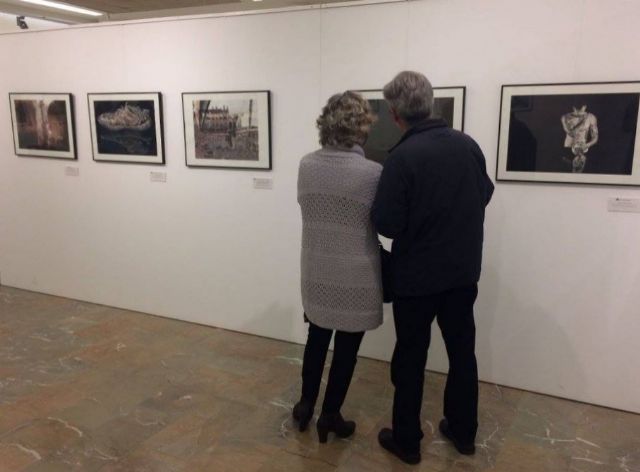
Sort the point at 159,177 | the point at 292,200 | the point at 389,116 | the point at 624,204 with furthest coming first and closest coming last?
1. the point at 159,177
2. the point at 292,200
3. the point at 389,116
4. the point at 624,204

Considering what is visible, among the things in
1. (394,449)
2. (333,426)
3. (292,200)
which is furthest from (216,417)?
(292,200)

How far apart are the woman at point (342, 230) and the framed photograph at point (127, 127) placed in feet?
7.04

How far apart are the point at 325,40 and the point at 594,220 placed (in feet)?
6.44

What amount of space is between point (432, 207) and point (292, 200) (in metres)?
1.70

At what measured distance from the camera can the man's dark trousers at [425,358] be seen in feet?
7.73

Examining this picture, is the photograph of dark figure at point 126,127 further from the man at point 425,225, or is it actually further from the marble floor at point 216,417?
the man at point 425,225

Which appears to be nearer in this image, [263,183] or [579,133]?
[579,133]

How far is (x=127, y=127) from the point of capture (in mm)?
4207

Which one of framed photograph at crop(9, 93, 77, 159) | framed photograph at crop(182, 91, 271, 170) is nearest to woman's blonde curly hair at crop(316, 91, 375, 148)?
framed photograph at crop(182, 91, 271, 170)

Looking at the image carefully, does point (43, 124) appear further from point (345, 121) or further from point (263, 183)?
point (345, 121)

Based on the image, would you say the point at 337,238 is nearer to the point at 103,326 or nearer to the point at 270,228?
the point at 270,228

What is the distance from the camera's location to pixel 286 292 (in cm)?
391

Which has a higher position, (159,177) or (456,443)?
(159,177)

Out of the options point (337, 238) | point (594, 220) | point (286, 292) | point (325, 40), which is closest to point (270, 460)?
point (337, 238)
